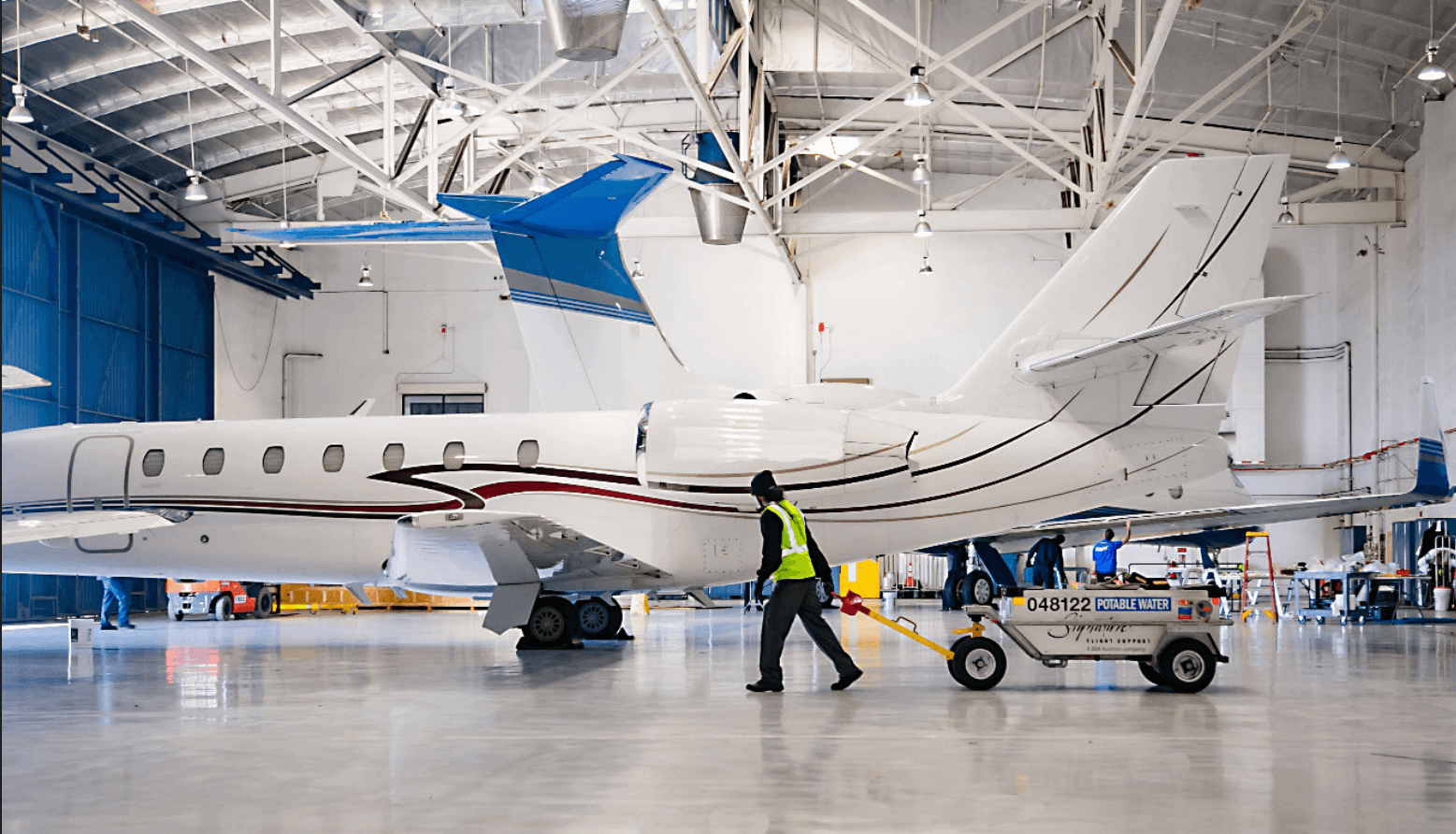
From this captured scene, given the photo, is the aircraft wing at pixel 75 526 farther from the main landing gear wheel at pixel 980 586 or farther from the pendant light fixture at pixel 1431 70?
the pendant light fixture at pixel 1431 70

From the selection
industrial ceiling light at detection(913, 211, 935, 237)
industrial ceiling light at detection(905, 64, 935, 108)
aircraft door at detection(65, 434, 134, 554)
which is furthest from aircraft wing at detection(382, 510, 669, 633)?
industrial ceiling light at detection(913, 211, 935, 237)

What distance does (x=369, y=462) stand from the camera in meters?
13.2

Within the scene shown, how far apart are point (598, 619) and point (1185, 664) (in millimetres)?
7244

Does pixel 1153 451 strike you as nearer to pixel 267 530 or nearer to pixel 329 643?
pixel 267 530

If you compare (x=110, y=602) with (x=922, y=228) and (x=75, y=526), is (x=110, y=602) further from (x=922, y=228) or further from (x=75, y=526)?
(x=922, y=228)

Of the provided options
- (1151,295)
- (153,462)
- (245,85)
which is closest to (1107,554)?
(1151,295)

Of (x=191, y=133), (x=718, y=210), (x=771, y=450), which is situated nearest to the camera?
(x=771, y=450)

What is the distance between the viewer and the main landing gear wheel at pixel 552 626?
13.8 m

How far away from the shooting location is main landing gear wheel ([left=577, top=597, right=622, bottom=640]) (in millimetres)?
14680

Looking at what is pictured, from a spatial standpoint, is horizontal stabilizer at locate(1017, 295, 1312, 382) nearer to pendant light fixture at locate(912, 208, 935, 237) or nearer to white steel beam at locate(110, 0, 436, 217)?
white steel beam at locate(110, 0, 436, 217)

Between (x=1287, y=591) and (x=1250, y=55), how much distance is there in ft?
48.3

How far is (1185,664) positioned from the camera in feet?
31.1

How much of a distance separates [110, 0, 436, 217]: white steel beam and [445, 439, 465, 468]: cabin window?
5699mm

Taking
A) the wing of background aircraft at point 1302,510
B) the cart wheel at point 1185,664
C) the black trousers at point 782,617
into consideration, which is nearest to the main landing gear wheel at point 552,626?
the black trousers at point 782,617
